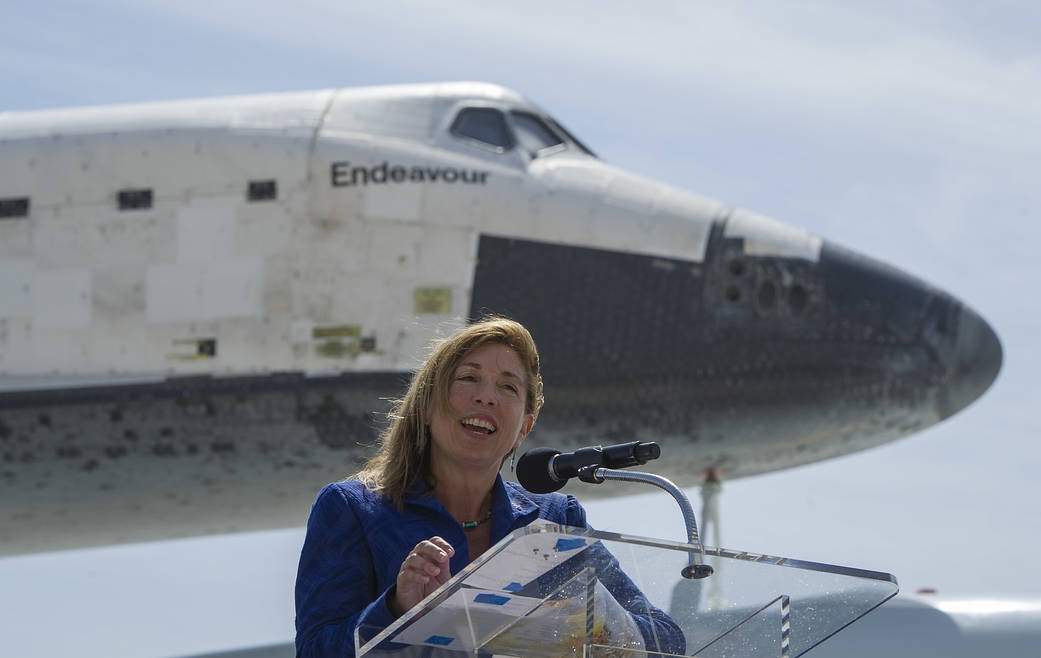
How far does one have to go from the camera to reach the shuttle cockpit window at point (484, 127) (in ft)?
27.5

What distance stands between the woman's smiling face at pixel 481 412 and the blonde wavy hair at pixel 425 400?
0.02 meters

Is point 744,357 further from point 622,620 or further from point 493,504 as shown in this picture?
point 622,620

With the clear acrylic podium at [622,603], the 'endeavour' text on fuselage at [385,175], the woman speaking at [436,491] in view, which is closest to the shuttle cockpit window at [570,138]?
the 'endeavour' text on fuselage at [385,175]

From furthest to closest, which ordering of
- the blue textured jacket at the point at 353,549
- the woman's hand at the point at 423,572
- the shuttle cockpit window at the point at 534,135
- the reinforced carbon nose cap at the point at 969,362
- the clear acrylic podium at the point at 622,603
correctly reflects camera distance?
1. the shuttle cockpit window at the point at 534,135
2. the reinforced carbon nose cap at the point at 969,362
3. the blue textured jacket at the point at 353,549
4. the woman's hand at the point at 423,572
5. the clear acrylic podium at the point at 622,603

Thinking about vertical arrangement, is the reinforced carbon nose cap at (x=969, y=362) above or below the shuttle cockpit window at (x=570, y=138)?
below

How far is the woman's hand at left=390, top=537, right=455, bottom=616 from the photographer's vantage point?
82.0 inches

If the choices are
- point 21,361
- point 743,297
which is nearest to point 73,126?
point 21,361

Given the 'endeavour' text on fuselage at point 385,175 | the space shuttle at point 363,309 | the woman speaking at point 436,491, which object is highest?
the woman speaking at point 436,491

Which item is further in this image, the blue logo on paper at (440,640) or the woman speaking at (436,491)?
the woman speaking at (436,491)

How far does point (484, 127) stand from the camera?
8.47 meters

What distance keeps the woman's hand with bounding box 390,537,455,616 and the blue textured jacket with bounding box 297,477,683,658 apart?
20 cm

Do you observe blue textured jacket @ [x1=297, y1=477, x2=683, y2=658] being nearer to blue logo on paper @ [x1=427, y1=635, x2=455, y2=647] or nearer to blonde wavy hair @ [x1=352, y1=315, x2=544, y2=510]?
blonde wavy hair @ [x1=352, y1=315, x2=544, y2=510]

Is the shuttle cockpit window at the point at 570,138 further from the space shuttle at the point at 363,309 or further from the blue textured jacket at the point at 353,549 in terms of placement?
the blue textured jacket at the point at 353,549

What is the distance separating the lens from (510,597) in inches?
78.3
